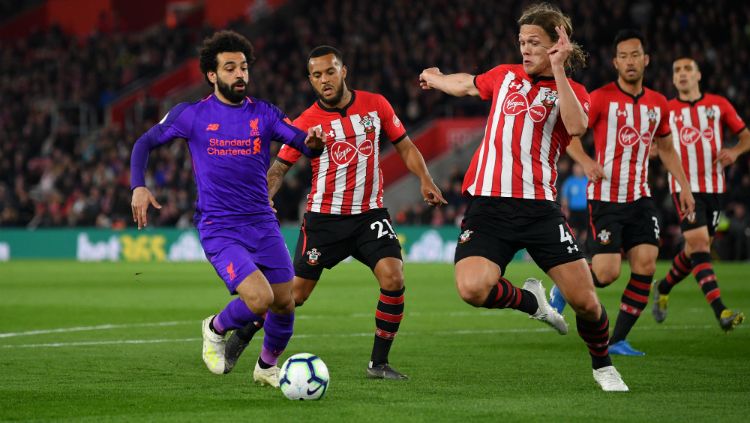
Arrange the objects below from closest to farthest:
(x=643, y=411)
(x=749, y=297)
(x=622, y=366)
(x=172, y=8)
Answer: (x=643, y=411)
(x=622, y=366)
(x=749, y=297)
(x=172, y=8)

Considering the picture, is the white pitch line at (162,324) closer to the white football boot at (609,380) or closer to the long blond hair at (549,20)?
the white football boot at (609,380)

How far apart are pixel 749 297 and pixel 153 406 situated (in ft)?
35.0

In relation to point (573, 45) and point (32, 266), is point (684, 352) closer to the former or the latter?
point (573, 45)

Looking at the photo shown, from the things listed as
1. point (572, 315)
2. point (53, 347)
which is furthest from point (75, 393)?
point (572, 315)

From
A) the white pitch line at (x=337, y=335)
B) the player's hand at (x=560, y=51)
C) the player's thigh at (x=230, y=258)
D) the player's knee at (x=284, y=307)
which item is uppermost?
the player's hand at (x=560, y=51)

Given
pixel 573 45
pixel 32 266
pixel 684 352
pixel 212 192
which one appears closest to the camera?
pixel 573 45

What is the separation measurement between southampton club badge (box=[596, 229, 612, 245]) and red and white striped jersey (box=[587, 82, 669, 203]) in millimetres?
263

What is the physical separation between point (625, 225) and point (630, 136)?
72 cm

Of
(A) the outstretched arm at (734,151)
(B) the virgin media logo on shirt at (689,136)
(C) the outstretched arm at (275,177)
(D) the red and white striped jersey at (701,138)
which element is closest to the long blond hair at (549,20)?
(C) the outstretched arm at (275,177)

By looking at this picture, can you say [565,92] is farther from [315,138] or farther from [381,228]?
[381,228]

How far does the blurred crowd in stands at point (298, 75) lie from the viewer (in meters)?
26.7

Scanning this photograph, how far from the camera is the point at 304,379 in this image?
7.15 m

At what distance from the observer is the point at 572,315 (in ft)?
43.3

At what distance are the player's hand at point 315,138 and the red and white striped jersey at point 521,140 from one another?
97 cm
